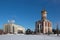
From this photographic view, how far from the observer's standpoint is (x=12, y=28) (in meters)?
67.9

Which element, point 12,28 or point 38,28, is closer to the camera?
point 38,28

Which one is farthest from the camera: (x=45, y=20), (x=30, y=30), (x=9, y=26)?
(x=9, y=26)

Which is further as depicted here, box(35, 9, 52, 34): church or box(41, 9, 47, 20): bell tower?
box(41, 9, 47, 20): bell tower

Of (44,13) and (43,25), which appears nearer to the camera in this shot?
(43,25)

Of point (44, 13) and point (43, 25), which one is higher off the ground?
point (44, 13)

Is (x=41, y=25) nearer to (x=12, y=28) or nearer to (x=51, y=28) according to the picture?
(x=51, y=28)

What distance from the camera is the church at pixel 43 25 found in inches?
1689

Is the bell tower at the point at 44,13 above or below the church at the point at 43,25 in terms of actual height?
above

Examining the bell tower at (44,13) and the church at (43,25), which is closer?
the church at (43,25)

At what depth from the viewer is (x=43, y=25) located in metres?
44.2

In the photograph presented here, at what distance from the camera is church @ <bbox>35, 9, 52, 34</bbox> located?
141ft

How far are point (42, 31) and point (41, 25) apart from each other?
1.43 meters

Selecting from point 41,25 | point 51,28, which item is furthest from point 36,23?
point 51,28

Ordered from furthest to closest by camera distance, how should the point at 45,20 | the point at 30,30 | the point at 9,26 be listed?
the point at 9,26, the point at 30,30, the point at 45,20
